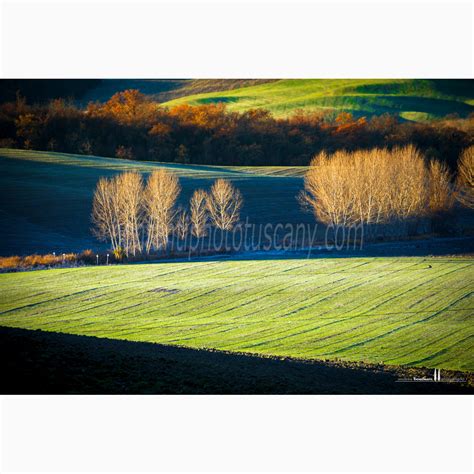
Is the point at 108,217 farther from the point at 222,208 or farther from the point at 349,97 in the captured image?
the point at 349,97

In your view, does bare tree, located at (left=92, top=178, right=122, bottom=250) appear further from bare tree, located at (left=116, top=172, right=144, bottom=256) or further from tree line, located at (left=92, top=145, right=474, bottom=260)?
bare tree, located at (left=116, top=172, right=144, bottom=256)

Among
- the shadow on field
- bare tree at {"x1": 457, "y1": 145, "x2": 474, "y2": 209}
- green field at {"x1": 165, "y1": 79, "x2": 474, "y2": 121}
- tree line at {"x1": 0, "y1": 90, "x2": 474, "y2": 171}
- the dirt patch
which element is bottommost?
the dirt patch

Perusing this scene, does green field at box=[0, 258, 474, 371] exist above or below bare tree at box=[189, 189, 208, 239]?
below

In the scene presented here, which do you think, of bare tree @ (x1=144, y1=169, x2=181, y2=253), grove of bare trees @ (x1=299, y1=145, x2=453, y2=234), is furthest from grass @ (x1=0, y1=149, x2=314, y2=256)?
grove of bare trees @ (x1=299, y1=145, x2=453, y2=234)

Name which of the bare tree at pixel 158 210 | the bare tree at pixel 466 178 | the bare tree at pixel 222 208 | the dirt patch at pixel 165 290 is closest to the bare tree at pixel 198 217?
the bare tree at pixel 222 208

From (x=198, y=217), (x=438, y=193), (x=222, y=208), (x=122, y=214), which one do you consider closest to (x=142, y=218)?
(x=122, y=214)

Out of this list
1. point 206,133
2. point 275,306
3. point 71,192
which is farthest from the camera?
point 206,133

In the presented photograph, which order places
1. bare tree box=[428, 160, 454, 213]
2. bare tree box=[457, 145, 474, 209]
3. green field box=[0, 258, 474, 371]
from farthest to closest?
bare tree box=[457, 145, 474, 209]
bare tree box=[428, 160, 454, 213]
green field box=[0, 258, 474, 371]
